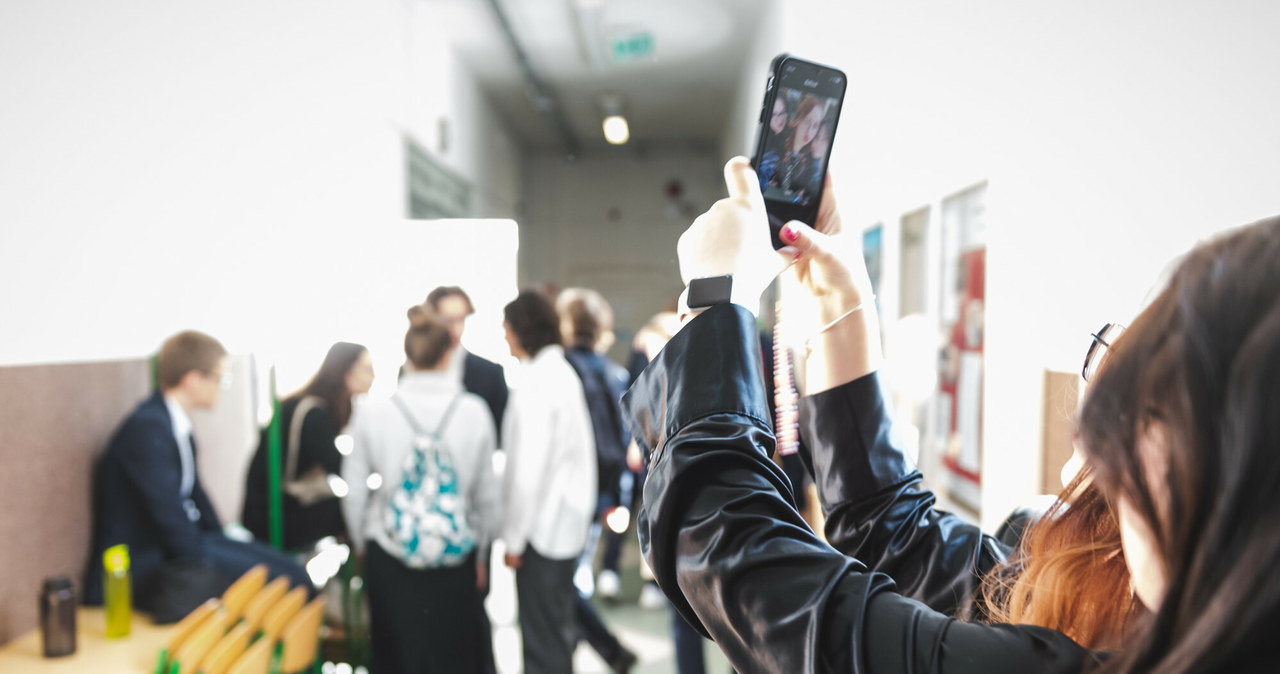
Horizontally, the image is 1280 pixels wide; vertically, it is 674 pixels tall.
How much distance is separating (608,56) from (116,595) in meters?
3.95

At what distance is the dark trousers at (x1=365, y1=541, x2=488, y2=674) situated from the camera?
7.66 feet

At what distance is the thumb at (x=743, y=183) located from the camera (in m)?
0.56

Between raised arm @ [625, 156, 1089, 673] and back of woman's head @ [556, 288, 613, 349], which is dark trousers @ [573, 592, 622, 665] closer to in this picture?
back of woman's head @ [556, 288, 613, 349]

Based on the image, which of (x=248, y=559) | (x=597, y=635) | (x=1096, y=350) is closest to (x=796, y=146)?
(x=1096, y=350)

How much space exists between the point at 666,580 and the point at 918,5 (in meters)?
1.18

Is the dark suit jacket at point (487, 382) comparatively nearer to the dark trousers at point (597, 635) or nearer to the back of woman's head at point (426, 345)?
the back of woman's head at point (426, 345)

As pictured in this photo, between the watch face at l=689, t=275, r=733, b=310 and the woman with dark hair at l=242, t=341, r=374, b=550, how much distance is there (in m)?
2.23

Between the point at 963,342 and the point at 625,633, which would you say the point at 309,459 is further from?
the point at 963,342

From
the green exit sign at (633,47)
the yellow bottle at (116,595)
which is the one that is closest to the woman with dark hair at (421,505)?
the yellow bottle at (116,595)

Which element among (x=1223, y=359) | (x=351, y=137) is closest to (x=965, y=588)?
(x=1223, y=359)

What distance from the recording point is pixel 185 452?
2.02 m

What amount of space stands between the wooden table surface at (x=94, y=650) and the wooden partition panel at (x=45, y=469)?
0.04 m

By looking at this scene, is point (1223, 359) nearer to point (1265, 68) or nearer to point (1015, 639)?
point (1015, 639)

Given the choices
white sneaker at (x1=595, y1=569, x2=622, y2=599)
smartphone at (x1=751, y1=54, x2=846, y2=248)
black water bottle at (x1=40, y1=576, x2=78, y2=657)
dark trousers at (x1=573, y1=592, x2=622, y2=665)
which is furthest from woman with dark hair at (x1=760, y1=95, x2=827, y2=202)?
white sneaker at (x1=595, y1=569, x2=622, y2=599)
